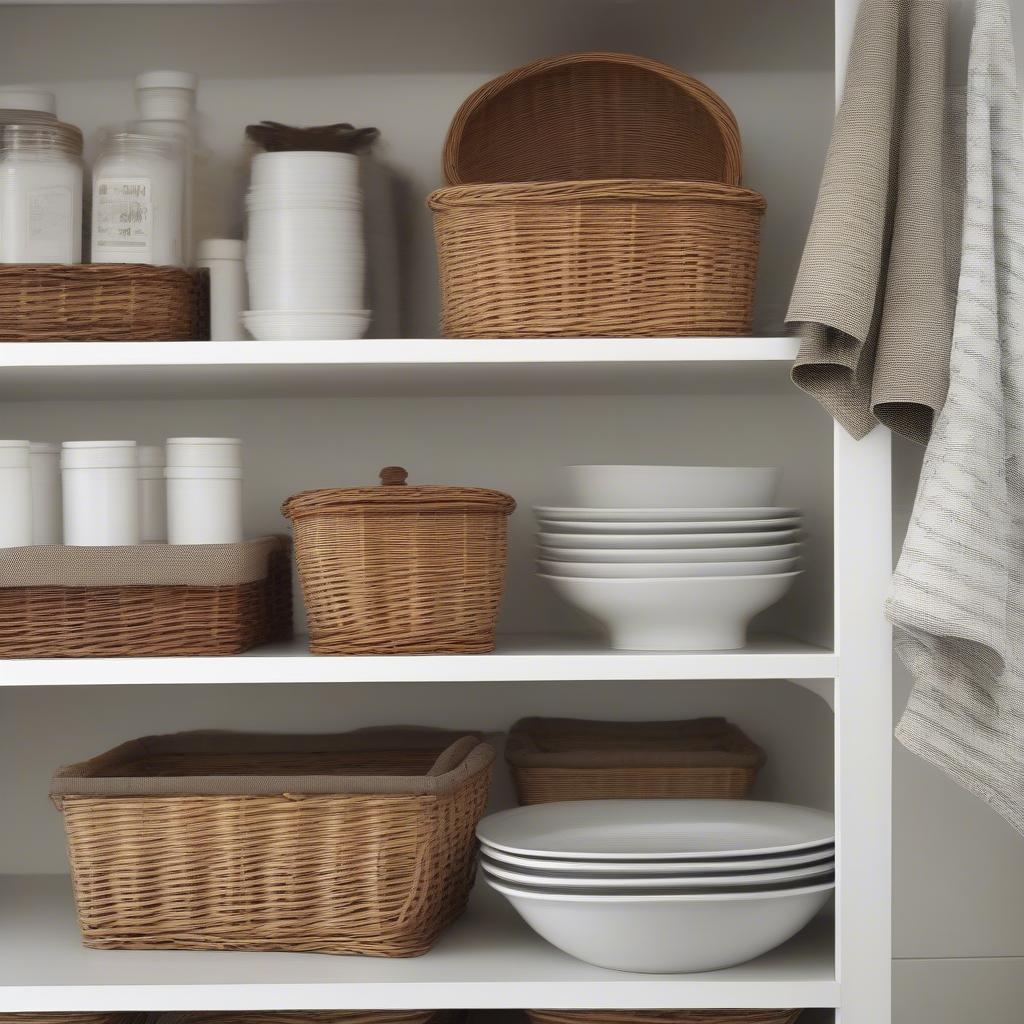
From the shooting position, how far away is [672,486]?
118 centimetres

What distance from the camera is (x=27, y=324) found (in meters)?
1.15

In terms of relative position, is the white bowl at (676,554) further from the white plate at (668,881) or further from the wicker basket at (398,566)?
the white plate at (668,881)

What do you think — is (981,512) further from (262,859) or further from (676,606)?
(262,859)

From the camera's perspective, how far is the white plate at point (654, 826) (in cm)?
120

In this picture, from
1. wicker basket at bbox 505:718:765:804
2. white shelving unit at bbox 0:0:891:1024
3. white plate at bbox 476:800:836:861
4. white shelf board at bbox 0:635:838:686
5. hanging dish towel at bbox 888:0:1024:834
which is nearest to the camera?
hanging dish towel at bbox 888:0:1024:834

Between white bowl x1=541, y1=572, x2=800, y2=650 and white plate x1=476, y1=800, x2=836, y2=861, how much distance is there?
20 cm

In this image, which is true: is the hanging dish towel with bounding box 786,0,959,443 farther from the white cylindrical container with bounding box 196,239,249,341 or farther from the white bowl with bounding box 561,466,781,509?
the white cylindrical container with bounding box 196,239,249,341

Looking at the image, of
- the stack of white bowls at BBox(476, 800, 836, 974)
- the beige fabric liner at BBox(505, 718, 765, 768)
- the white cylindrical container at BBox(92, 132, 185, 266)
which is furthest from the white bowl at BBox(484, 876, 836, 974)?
the white cylindrical container at BBox(92, 132, 185, 266)

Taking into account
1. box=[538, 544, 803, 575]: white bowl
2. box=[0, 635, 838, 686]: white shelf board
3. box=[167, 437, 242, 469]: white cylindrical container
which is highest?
box=[167, 437, 242, 469]: white cylindrical container

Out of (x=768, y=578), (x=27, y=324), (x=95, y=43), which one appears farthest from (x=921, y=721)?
(x=95, y=43)

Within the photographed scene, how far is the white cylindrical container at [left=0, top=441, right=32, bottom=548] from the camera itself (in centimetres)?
113

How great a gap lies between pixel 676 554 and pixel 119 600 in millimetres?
542

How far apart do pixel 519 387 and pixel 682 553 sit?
325mm

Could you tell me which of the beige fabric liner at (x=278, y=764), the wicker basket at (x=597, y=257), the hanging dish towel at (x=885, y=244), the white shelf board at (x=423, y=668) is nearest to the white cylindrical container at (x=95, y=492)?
the white shelf board at (x=423, y=668)
